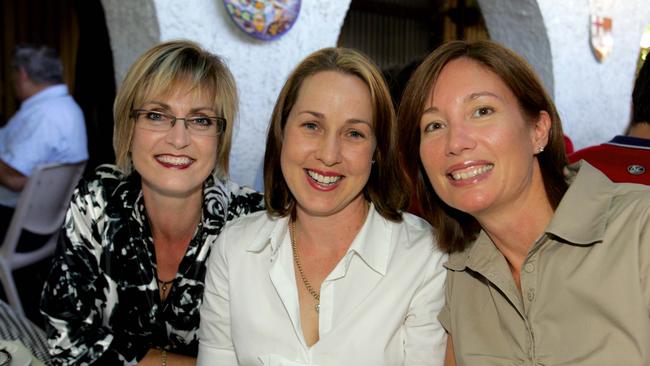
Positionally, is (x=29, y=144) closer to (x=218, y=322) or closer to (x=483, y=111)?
(x=218, y=322)

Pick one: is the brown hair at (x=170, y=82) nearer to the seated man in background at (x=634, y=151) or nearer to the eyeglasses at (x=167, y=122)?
the eyeglasses at (x=167, y=122)

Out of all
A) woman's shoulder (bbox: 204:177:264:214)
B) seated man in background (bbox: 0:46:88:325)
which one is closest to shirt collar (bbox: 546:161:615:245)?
woman's shoulder (bbox: 204:177:264:214)

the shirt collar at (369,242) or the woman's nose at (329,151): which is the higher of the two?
the woman's nose at (329,151)

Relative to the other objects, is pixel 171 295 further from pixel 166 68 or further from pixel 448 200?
pixel 448 200

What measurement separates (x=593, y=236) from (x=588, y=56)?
3597 millimetres

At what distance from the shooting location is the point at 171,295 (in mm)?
2027

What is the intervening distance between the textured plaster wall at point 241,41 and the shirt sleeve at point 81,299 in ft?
3.19

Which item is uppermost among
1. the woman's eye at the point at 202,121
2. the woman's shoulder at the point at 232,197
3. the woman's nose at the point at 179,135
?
the woman's eye at the point at 202,121

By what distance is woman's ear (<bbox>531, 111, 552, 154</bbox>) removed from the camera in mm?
1585

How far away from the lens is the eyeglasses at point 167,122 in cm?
202

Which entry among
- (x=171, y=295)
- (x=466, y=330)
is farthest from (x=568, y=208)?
(x=171, y=295)

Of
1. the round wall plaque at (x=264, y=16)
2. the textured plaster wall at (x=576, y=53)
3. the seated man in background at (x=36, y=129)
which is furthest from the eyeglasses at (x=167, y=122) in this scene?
the textured plaster wall at (x=576, y=53)

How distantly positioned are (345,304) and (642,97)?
132cm

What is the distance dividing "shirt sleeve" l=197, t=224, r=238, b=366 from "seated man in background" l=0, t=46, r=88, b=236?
2421 mm
